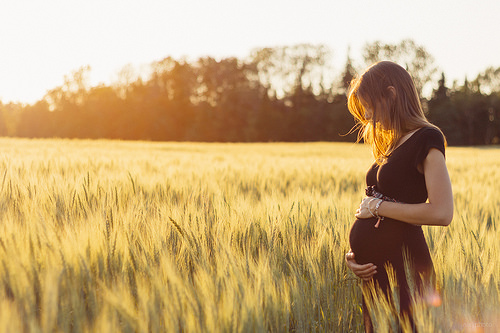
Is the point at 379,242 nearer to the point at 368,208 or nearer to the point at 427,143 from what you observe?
the point at 368,208

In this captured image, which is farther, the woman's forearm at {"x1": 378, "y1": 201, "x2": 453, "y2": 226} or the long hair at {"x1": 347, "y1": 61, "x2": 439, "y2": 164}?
the long hair at {"x1": 347, "y1": 61, "x2": 439, "y2": 164}

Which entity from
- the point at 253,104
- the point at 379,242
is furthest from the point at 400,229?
the point at 253,104

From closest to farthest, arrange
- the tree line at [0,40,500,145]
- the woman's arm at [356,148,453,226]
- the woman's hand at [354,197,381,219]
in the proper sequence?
the woman's arm at [356,148,453,226] → the woman's hand at [354,197,381,219] → the tree line at [0,40,500,145]

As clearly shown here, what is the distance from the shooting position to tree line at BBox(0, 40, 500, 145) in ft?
141

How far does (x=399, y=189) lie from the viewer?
165 cm

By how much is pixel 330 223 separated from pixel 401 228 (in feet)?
1.74

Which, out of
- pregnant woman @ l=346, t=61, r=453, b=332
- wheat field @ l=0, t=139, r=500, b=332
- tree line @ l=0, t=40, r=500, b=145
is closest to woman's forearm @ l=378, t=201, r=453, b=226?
pregnant woman @ l=346, t=61, r=453, b=332

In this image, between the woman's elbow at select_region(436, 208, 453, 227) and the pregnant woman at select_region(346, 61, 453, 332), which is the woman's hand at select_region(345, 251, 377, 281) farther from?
the woman's elbow at select_region(436, 208, 453, 227)

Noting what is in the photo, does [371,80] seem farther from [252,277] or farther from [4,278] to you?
[4,278]

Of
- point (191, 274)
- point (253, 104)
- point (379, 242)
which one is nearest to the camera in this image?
point (191, 274)

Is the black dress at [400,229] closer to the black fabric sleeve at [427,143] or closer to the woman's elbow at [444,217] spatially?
the black fabric sleeve at [427,143]

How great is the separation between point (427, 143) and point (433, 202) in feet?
0.74

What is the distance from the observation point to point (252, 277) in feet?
4.02

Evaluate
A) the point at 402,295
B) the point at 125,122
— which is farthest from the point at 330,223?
the point at 125,122
